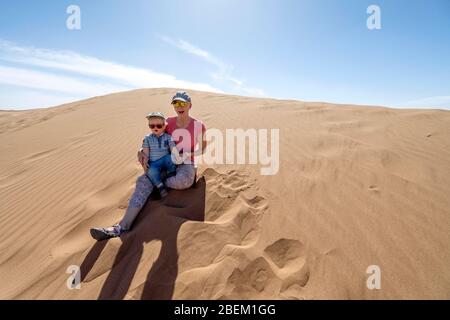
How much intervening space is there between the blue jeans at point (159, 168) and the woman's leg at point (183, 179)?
0.10 meters

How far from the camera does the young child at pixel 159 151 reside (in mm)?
2984

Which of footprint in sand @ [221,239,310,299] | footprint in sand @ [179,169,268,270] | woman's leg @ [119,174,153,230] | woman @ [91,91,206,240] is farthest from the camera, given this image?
woman @ [91,91,206,240]

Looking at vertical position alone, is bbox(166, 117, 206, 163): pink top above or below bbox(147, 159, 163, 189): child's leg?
above

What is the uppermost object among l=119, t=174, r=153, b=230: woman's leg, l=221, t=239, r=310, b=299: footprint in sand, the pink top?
the pink top

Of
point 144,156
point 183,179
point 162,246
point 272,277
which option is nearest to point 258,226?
point 272,277

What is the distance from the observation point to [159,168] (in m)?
3.10

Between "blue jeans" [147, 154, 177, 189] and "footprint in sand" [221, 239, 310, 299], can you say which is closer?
"footprint in sand" [221, 239, 310, 299]

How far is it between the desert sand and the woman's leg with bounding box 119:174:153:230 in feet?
0.37

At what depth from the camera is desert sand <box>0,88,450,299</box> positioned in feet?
6.47

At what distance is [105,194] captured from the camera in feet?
11.9

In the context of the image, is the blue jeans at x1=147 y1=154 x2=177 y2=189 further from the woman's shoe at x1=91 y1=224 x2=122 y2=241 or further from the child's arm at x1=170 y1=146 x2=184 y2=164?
the woman's shoe at x1=91 y1=224 x2=122 y2=241

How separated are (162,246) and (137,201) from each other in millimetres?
658

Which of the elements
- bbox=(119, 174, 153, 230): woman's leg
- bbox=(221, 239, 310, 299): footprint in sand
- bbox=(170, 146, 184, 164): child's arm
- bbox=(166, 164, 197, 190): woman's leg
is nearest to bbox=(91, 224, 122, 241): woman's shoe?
bbox=(119, 174, 153, 230): woman's leg

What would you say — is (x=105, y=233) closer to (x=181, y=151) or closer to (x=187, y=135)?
(x=181, y=151)
